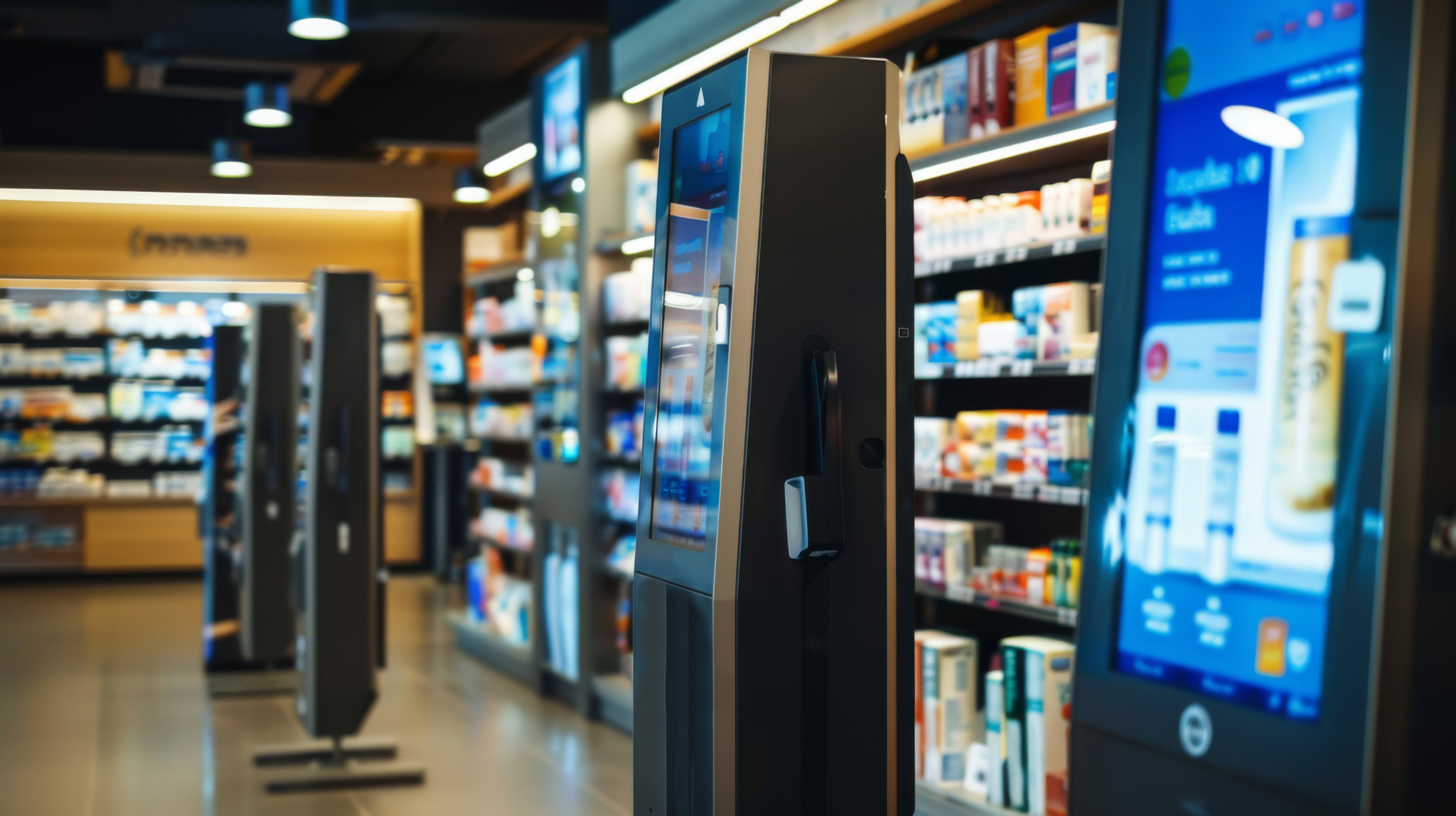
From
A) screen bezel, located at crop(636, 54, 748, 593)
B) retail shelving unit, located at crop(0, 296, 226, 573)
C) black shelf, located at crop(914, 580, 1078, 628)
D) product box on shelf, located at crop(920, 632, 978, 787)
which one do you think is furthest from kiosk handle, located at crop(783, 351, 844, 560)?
retail shelving unit, located at crop(0, 296, 226, 573)

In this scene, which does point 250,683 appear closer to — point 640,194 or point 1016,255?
point 640,194

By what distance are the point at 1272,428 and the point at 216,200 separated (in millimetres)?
12483

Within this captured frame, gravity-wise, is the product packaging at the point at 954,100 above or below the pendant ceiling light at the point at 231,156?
below

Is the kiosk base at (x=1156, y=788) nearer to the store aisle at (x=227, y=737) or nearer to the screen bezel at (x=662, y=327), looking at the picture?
the screen bezel at (x=662, y=327)

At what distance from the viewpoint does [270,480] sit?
6945 millimetres

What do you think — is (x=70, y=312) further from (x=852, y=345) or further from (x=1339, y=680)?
(x=1339, y=680)

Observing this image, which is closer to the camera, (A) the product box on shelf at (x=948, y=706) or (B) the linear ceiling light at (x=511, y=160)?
(A) the product box on shelf at (x=948, y=706)

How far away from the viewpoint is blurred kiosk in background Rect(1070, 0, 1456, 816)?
124 centimetres

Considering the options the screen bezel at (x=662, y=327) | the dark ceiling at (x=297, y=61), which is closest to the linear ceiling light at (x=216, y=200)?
the dark ceiling at (x=297, y=61)

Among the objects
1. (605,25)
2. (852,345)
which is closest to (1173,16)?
(852,345)

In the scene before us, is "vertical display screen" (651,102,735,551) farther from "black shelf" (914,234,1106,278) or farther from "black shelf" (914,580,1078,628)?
"black shelf" (914,580,1078,628)

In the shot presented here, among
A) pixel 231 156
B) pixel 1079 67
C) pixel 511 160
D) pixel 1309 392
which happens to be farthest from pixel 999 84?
pixel 231 156

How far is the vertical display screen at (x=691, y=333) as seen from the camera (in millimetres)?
2531

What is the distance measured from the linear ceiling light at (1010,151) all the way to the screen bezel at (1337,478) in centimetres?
191
